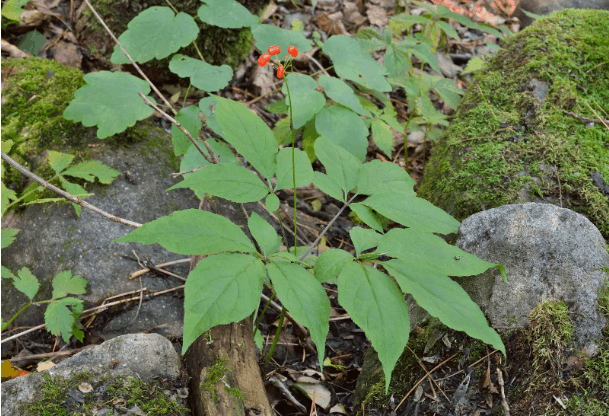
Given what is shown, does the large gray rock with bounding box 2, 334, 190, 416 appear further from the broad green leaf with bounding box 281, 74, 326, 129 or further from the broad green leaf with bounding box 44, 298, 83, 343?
the broad green leaf with bounding box 281, 74, 326, 129

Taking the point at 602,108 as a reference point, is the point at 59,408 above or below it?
below

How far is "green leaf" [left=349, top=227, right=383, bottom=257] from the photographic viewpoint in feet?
4.81

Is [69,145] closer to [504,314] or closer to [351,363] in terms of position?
[351,363]

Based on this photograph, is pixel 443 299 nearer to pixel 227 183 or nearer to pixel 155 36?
pixel 227 183

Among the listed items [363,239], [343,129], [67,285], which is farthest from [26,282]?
[343,129]

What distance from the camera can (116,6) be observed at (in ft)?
10.4

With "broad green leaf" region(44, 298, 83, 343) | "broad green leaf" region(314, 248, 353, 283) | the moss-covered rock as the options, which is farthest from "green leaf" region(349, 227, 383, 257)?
"broad green leaf" region(44, 298, 83, 343)

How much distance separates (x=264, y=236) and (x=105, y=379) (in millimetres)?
681

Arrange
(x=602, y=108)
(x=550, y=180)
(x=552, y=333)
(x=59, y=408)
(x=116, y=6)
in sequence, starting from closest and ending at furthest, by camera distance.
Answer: (x=59, y=408) < (x=552, y=333) < (x=550, y=180) < (x=602, y=108) < (x=116, y=6)

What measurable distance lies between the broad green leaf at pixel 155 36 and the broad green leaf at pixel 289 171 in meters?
1.21

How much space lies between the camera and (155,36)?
243cm

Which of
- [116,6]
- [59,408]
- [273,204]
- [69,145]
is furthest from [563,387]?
[116,6]

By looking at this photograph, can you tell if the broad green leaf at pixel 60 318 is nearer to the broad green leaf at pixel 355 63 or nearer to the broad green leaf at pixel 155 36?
the broad green leaf at pixel 155 36

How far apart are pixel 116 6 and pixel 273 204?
253 centimetres
